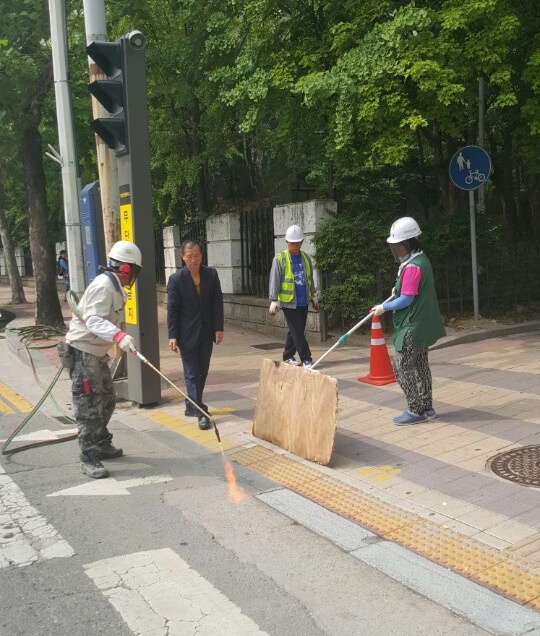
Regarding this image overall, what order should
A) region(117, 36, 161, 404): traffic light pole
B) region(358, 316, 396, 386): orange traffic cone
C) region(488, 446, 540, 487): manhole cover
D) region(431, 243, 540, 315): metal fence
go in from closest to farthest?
1. region(488, 446, 540, 487): manhole cover
2. region(117, 36, 161, 404): traffic light pole
3. region(358, 316, 396, 386): orange traffic cone
4. region(431, 243, 540, 315): metal fence

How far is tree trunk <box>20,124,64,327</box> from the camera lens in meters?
14.7

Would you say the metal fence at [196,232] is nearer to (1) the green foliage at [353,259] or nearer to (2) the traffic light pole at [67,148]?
(1) the green foliage at [353,259]

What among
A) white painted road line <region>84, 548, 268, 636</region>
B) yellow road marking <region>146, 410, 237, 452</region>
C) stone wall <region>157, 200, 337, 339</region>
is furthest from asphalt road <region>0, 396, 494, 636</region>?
stone wall <region>157, 200, 337, 339</region>

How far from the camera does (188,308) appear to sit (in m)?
6.91

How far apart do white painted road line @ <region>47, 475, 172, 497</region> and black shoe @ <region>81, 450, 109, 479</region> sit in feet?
0.18

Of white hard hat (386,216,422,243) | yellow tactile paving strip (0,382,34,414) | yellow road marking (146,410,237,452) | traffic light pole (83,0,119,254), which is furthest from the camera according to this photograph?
yellow tactile paving strip (0,382,34,414)

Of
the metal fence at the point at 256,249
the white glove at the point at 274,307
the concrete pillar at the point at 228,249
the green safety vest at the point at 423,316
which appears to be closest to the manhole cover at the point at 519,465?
the green safety vest at the point at 423,316

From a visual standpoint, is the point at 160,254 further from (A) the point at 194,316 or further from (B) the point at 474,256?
(A) the point at 194,316

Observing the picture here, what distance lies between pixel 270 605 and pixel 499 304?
30.5 ft

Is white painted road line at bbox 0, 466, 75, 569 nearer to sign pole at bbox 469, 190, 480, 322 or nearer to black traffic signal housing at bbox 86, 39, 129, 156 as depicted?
black traffic signal housing at bbox 86, 39, 129, 156

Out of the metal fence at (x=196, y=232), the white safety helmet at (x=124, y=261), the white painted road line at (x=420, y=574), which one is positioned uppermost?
the metal fence at (x=196, y=232)

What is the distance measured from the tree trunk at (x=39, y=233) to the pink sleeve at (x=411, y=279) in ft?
34.0

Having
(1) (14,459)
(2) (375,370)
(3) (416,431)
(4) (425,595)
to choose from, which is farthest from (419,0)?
(4) (425,595)

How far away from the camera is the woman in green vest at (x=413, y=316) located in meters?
6.01
